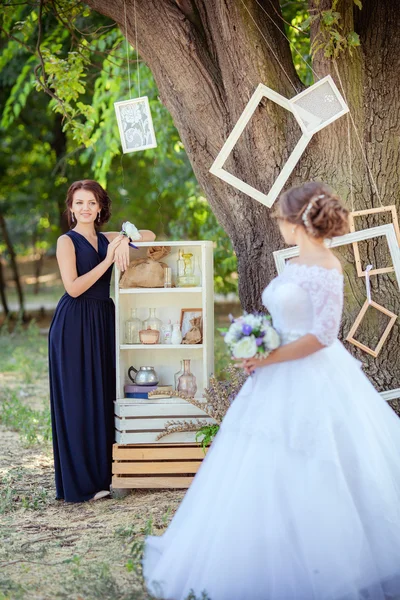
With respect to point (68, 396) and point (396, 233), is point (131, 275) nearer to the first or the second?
point (68, 396)

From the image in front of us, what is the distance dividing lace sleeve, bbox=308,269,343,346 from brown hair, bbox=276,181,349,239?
8.3 inches

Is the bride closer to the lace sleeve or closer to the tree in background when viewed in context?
the lace sleeve

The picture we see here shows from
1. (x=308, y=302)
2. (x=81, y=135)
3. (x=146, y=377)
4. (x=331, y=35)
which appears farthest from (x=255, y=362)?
(x=81, y=135)

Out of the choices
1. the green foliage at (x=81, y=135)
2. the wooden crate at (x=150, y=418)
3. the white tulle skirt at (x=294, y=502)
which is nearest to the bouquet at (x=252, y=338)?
the white tulle skirt at (x=294, y=502)

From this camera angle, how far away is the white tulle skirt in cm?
324

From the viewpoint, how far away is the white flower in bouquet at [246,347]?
3.42 m

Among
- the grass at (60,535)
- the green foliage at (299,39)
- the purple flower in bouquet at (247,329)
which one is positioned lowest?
the grass at (60,535)

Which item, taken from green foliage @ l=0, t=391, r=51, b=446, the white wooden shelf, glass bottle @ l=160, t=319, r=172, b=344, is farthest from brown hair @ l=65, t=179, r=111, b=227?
green foliage @ l=0, t=391, r=51, b=446

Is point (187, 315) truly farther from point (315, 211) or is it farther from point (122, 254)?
point (315, 211)

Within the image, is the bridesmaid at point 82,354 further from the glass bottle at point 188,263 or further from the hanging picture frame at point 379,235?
the hanging picture frame at point 379,235

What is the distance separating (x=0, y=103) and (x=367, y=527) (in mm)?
13156

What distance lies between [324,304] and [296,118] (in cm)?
185

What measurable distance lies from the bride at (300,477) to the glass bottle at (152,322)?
1.78 meters

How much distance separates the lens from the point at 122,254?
4.99 meters
